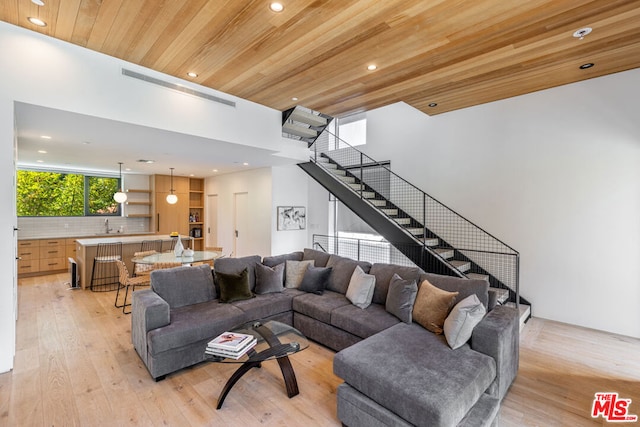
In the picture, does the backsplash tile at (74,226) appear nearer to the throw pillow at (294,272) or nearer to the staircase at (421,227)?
the staircase at (421,227)

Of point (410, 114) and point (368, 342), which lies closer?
point (368, 342)

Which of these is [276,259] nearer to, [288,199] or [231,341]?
[231,341]

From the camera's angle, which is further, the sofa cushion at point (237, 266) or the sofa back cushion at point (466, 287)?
the sofa cushion at point (237, 266)

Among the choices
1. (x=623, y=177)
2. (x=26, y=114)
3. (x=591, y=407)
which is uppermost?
(x=26, y=114)

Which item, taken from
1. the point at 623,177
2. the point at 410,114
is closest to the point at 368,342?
the point at 623,177

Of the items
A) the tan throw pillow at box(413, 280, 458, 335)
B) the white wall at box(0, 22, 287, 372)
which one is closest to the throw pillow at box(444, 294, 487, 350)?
the tan throw pillow at box(413, 280, 458, 335)

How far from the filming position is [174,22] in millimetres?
2744

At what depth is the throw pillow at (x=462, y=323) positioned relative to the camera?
98.0 inches

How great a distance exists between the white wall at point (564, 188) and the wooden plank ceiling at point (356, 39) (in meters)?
0.47

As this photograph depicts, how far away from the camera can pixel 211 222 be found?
29.7 feet

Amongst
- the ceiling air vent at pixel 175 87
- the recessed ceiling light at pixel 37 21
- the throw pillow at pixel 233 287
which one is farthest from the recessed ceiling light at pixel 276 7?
the throw pillow at pixel 233 287

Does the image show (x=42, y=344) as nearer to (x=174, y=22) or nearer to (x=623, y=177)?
(x=174, y=22)

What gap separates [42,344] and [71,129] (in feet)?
8.72
